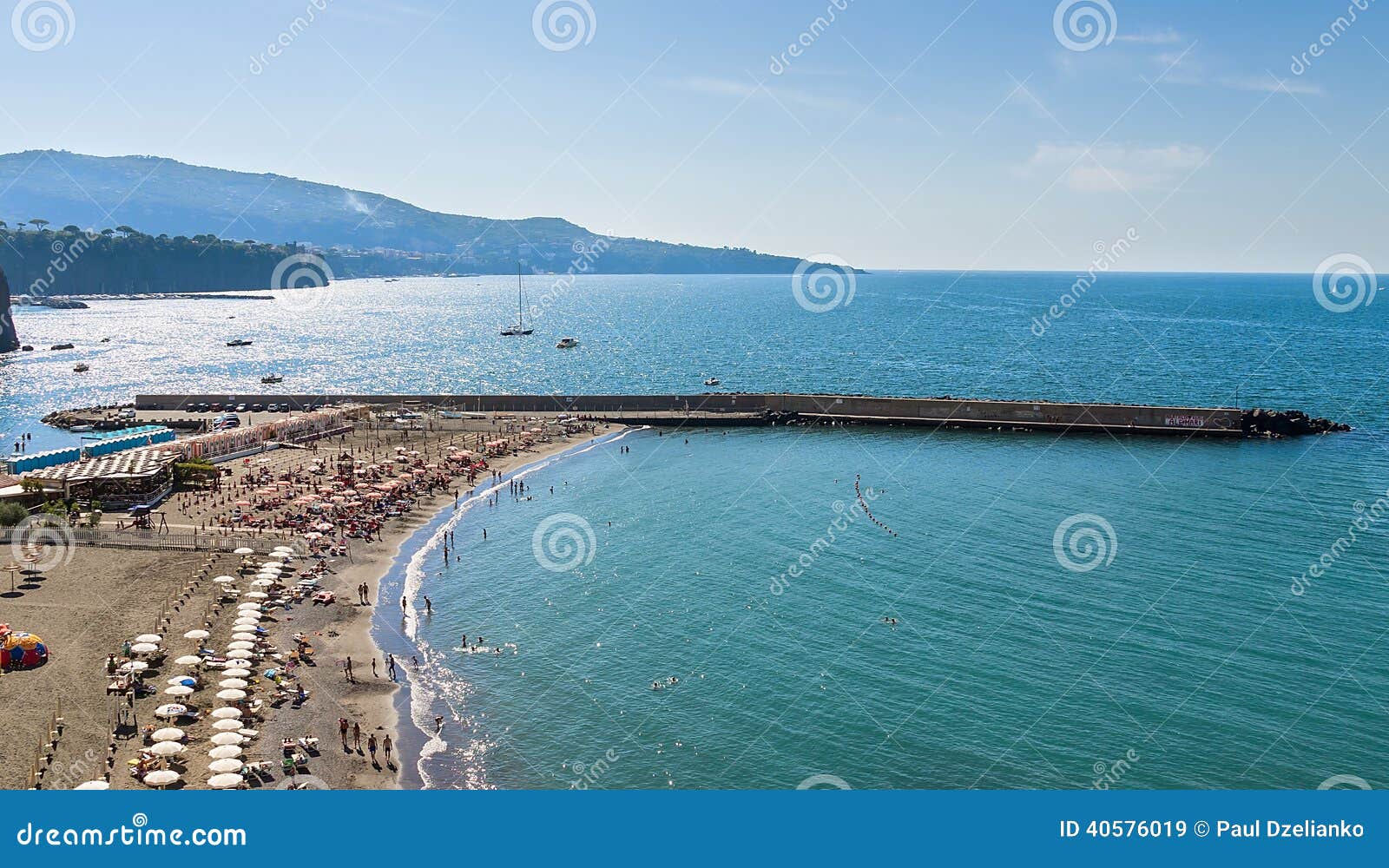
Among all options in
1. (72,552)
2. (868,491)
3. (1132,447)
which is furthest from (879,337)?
(72,552)

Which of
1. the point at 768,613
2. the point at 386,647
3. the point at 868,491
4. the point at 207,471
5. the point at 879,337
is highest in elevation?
the point at 879,337

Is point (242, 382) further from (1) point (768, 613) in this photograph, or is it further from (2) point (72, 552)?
(1) point (768, 613)

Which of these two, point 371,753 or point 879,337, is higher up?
point 879,337

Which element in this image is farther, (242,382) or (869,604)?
(242,382)
